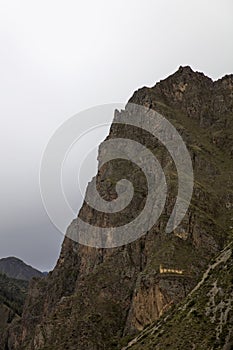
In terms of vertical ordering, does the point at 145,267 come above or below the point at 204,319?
above

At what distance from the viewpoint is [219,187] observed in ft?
540

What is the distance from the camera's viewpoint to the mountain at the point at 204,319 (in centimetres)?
6084

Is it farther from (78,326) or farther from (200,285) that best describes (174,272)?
(200,285)

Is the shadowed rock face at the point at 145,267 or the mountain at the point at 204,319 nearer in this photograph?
the mountain at the point at 204,319

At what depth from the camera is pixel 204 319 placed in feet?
216

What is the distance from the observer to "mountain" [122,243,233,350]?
200 feet

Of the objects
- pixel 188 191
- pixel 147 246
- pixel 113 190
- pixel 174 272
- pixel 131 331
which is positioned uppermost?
pixel 113 190

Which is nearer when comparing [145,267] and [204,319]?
[204,319]

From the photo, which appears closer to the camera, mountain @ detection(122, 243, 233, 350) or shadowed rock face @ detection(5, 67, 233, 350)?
mountain @ detection(122, 243, 233, 350)

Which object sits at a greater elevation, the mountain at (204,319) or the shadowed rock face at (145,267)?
the shadowed rock face at (145,267)

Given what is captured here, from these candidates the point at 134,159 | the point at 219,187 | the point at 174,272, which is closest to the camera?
the point at 174,272

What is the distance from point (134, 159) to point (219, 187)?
4317cm

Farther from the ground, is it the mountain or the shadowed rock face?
the shadowed rock face

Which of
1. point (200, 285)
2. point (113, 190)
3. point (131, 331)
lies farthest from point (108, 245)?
point (200, 285)
